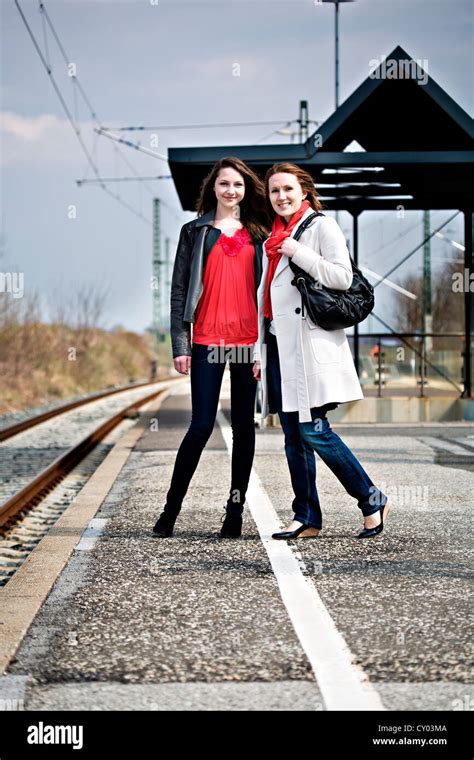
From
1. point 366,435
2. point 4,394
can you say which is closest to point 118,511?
point 366,435

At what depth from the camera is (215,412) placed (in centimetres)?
587

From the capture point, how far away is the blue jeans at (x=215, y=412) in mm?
5750

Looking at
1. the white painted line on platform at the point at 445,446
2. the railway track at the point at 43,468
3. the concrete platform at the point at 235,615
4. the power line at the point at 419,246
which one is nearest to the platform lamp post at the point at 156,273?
the railway track at the point at 43,468

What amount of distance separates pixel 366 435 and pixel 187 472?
23.2ft

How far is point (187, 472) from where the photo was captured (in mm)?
5914

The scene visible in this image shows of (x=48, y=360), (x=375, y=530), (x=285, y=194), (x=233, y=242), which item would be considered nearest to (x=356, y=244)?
(x=233, y=242)

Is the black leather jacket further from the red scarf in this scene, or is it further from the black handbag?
the black handbag

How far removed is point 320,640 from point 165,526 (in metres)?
2.22

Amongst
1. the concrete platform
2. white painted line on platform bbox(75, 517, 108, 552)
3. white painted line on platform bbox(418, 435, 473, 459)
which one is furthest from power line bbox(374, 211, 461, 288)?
white painted line on platform bbox(75, 517, 108, 552)

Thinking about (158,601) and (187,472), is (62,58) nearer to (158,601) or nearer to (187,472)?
(187,472)

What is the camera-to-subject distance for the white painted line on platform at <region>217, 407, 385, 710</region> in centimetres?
324

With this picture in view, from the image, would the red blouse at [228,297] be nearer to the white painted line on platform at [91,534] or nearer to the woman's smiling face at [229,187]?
the woman's smiling face at [229,187]

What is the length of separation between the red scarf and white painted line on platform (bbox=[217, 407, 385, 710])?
48.6 inches

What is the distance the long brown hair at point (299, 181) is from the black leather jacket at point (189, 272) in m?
0.25
